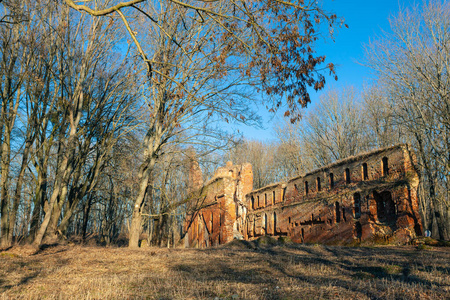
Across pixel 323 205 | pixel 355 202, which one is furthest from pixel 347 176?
pixel 323 205

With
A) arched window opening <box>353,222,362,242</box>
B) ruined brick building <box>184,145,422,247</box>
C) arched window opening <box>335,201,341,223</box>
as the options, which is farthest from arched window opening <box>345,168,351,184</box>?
arched window opening <box>353,222,362,242</box>

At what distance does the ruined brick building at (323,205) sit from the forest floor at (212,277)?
7579 millimetres

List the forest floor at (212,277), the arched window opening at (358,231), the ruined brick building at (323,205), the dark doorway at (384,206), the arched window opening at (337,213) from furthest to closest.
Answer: the arched window opening at (337,213), the arched window opening at (358,231), the dark doorway at (384,206), the ruined brick building at (323,205), the forest floor at (212,277)

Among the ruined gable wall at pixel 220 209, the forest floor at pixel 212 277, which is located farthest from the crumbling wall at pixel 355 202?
the forest floor at pixel 212 277

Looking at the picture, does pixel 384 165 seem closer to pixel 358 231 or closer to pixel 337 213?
pixel 358 231

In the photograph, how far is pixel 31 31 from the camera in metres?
14.0

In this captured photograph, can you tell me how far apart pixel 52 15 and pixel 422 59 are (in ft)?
64.2

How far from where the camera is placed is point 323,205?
22547 millimetres

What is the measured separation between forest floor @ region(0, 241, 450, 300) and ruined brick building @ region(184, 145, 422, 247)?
758cm

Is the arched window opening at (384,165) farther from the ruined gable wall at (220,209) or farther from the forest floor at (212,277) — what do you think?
the ruined gable wall at (220,209)

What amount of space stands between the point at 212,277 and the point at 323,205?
55.3 ft

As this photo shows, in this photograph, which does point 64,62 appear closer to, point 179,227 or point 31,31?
point 31,31

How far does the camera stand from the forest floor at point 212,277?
517 cm

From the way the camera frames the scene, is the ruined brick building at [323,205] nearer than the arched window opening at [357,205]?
Yes
